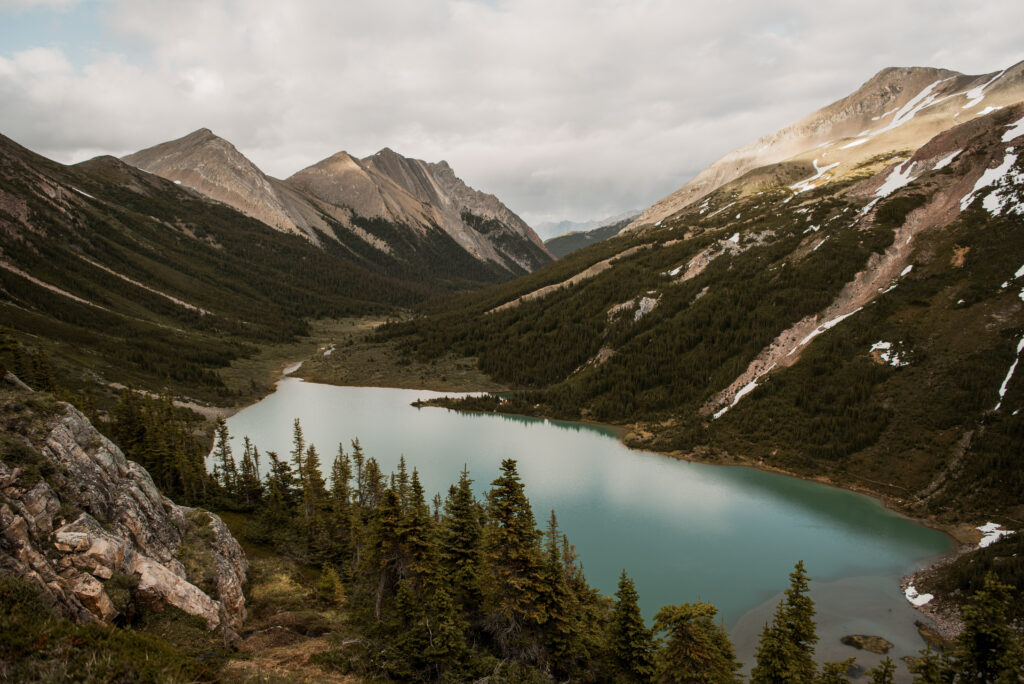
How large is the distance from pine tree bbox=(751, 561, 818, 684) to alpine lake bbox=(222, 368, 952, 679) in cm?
999

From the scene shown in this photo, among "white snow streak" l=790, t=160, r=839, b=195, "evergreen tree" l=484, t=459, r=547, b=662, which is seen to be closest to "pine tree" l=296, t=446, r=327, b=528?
"evergreen tree" l=484, t=459, r=547, b=662

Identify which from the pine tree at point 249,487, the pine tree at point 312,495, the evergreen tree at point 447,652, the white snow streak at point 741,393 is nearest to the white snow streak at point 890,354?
the white snow streak at point 741,393

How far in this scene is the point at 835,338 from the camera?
6806 cm

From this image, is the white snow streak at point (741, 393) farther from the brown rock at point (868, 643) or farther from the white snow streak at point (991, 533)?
the brown rock at point (868, 643)

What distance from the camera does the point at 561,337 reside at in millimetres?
117188

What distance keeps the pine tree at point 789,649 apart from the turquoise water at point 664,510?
12764 millimetres

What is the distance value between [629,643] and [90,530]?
2198cm

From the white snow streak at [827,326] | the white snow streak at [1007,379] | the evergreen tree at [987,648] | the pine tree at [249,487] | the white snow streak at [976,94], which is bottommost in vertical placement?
the pine tree at [249,487]

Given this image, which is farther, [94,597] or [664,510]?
Result: [664,510]

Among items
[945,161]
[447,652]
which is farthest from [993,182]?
[447,652]

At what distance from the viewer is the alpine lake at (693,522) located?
3478cm

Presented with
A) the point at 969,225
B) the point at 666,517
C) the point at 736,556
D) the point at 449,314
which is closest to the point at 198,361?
the point at 449,314

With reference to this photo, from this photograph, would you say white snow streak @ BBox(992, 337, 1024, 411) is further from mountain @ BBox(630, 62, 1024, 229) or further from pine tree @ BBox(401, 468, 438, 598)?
mountain @ BBox(630, 62, 1024, 229)

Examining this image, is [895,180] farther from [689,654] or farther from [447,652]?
[447,652]
